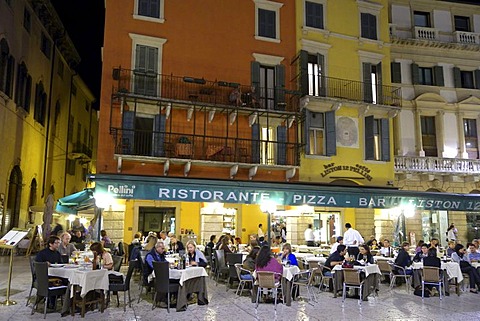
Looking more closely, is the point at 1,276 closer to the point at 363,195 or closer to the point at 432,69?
the point at 363,195

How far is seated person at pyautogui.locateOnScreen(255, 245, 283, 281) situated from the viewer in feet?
30.2

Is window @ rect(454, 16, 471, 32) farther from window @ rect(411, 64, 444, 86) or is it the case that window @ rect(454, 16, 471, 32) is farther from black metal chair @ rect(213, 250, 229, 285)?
black metal chair @ rect(213, 250, 229, 285)

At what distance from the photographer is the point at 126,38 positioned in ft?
56.8

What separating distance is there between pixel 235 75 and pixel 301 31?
384 cm

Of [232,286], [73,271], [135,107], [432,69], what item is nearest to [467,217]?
[432,69]

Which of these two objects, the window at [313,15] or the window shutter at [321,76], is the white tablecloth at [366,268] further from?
the window at [313,15]

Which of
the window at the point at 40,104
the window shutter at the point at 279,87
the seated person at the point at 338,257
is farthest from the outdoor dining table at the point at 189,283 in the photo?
the window at the point at 40,104

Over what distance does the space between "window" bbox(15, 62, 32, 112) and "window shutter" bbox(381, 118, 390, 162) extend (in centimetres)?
1657

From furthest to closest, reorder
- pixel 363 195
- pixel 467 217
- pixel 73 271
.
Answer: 1. pixel 467 217
2. pixel 363 195
3. pixel 73 271

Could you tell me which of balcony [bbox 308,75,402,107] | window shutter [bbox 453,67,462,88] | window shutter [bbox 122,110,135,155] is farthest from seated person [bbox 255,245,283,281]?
window shutter [bbox 453,67,462,88]

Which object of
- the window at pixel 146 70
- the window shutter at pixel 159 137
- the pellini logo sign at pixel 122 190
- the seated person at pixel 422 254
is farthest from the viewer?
the window at pixel 146 70

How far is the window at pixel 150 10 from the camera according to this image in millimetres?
17703

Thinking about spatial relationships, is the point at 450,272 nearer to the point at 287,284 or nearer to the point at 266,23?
the point at 287,284

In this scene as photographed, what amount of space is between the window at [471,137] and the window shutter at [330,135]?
7911 mm
